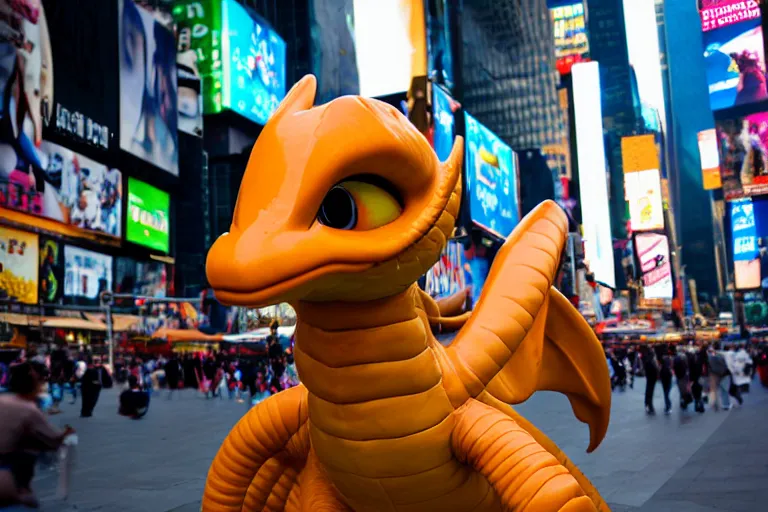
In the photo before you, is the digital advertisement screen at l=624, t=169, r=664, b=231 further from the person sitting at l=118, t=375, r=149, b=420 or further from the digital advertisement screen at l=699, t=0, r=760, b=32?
the person sitting at l=118, t=375, r=149, b=420

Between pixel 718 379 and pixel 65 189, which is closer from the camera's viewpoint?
pixel 718 379

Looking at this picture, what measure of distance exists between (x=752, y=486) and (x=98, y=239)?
27.2 meters

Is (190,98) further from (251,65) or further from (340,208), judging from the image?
(340,208)

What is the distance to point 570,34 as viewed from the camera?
72.4 meters

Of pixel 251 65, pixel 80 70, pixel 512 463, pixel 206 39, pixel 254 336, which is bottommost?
pixel 254 336

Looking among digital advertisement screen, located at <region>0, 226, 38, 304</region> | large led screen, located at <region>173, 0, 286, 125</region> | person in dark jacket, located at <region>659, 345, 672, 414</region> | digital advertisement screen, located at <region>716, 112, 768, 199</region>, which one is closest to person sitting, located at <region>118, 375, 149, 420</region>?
person in dark jacket, located at <region>659, 345, 672, 414</region>

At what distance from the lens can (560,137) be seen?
68.1 metres

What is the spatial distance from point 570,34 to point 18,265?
6095 cm

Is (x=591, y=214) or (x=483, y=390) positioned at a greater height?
(x=591, y=214)

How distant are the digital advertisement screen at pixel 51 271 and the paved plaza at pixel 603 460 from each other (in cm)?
1304

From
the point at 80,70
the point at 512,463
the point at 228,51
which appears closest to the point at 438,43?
the point at 228,51

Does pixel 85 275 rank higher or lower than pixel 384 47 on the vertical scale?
lower

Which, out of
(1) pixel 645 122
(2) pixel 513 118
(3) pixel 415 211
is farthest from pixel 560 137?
(3) pixel 415 211

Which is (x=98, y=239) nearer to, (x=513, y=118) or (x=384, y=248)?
(x=384, y=248)
